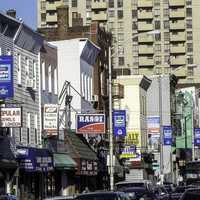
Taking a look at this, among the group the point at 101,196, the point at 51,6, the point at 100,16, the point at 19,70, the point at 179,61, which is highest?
the point at 51,6

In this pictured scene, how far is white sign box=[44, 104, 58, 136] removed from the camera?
135ft

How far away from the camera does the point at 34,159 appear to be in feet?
128

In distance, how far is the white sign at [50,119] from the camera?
135 feet

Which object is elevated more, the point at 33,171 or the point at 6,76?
the point at 6,76

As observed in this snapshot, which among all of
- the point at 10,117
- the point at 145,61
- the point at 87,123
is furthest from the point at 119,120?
the point at 145,61

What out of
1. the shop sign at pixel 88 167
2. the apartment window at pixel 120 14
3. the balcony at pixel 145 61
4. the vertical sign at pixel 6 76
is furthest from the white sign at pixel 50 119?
the apartment window at pixel 120 14

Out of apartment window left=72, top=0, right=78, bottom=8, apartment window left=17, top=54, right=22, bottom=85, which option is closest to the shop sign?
apartment window left=17, top=54, right=22, bottom=85

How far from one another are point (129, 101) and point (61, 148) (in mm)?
29653

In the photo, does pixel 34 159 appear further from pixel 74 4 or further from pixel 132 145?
pixel 74 4

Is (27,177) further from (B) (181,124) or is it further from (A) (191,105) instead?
(A) (191,105)

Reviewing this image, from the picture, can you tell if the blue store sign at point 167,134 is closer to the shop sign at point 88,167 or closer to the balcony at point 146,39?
the shop sign at point 88,167

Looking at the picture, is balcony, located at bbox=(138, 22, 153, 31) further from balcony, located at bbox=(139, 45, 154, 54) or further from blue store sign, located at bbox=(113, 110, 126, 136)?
blue store sign, located at bbox=(113, 110, 126, 136)

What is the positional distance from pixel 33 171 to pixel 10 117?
6.90 metres

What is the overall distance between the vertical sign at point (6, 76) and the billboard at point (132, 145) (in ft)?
94.4
